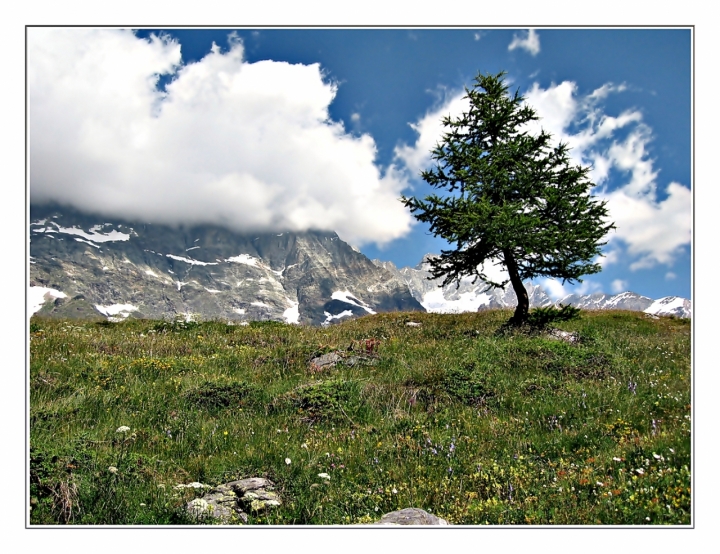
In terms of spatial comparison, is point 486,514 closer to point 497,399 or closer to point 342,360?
point 497,399

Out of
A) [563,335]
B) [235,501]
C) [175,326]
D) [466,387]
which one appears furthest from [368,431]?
[175,326]

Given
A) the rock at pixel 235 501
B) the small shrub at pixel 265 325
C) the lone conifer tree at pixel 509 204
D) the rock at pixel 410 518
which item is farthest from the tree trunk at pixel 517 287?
the rock at pixel 235 501

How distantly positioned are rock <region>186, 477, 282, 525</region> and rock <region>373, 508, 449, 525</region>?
1.13 m

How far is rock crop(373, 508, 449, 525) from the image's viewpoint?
4.36m

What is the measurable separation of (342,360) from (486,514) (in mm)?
6515

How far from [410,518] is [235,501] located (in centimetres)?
182

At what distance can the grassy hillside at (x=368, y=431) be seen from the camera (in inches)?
182

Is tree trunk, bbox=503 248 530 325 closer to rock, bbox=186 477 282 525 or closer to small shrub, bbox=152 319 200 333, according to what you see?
small shrub, bbox=152 319 200 333

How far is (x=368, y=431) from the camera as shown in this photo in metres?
6.69

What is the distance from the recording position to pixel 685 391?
23.6ft

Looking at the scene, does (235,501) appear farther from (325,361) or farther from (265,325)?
(265,325)

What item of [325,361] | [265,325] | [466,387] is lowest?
[466,387]

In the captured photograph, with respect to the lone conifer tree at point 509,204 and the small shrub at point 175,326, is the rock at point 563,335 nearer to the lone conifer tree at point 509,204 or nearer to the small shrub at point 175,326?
the lone conifer tree at point 509,204

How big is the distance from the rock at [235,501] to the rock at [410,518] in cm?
113
